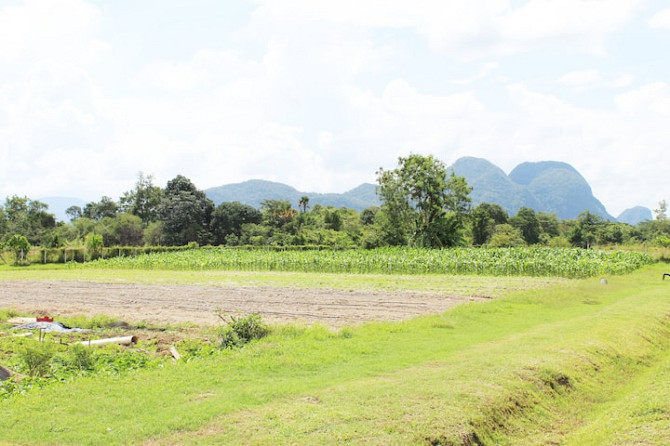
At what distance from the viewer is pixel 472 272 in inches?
1329

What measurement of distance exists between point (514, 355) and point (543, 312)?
7.67 metres

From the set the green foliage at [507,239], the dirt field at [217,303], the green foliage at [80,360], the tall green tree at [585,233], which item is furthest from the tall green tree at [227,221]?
the green foliage at [80,360]

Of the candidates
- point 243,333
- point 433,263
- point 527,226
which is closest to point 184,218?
point 433,263

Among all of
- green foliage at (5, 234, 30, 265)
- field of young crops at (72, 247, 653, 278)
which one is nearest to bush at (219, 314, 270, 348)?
field of young crops at (72, 247, 653, 278)

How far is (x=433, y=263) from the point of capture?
35531 mm

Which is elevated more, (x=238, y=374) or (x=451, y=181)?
(x=451, y=181)

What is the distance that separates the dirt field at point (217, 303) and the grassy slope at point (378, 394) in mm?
5039

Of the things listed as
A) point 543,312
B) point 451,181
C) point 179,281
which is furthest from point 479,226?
point 543,312

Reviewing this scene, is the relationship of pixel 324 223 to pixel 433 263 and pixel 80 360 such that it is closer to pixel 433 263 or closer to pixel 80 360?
pixel 433 263

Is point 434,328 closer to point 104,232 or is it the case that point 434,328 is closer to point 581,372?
point 581,372

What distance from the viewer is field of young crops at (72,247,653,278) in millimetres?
31844

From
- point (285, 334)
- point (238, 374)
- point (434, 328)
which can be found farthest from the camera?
point (434, 328)

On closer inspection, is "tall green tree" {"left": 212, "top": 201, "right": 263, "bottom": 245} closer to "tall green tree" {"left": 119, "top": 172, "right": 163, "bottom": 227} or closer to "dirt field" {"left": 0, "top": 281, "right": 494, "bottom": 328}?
"tall green tree" {"left": 119, "top": 172, "right": 163, "bottom": 227}

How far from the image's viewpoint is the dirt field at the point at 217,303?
1716 centimetres
